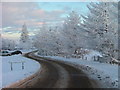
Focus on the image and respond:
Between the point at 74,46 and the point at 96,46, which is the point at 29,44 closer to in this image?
the point at 74,46

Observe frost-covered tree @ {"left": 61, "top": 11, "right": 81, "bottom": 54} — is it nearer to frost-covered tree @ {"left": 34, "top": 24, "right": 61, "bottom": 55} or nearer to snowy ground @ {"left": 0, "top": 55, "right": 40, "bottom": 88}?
frost-covered tree @ {"left": 34, "top": 24, "right": 61, "bottom": 55}

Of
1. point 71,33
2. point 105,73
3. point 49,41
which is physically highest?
point 71,33

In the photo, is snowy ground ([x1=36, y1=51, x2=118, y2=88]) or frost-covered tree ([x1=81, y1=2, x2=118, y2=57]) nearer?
snowy ground ([x1=36, y1=51, x2=118, y2=88])

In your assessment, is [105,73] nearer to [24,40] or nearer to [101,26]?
[101,26]

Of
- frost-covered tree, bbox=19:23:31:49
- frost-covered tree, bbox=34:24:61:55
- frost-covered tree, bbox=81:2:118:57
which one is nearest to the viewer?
frost-covered tree, bbox=81:2:118:57

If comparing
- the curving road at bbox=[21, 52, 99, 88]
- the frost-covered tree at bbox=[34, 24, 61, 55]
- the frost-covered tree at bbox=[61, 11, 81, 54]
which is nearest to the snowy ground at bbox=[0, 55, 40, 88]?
the curving road at bbox=[21, 52, 99, 88]

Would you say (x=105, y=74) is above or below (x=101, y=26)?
→ below

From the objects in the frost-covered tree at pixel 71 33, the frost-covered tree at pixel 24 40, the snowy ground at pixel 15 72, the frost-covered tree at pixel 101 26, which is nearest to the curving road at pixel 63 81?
the snowy ground at pixel 15 72

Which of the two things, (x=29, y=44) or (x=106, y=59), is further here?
(x=29, y=44)

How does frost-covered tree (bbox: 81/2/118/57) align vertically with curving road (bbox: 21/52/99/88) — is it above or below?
above

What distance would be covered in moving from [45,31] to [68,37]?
2836 cm

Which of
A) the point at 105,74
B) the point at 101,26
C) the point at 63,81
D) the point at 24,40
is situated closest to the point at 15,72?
the point at 63,81

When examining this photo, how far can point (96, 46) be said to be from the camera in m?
29.6

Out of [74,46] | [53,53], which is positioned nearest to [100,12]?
[74,46]
